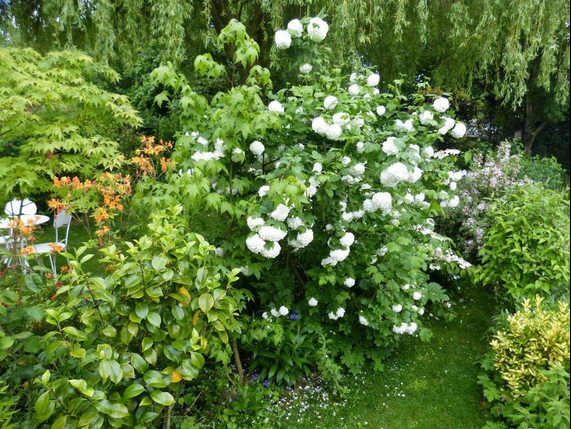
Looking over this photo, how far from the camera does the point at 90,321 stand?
1.83 metres

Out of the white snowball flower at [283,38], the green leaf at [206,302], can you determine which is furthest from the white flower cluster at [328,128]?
the green leaf at [206,302]

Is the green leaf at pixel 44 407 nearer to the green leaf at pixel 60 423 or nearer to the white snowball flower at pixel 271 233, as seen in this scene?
the green leaf at pixel 60 423

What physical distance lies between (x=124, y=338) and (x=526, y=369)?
7.33 ft

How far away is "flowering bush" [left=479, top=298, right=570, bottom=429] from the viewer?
222 cm

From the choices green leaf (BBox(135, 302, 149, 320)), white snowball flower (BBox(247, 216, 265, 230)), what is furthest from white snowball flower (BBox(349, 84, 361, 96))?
green leaf (BBox(135, 302, 149, 320))

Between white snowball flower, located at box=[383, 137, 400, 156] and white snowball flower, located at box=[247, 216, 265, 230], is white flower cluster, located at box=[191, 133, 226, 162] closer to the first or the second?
white snowball flower, located at box=[247, 216, 265, 230]

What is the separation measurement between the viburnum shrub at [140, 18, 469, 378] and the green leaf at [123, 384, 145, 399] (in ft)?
3.10

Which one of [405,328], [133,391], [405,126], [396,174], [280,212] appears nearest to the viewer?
[133,391]

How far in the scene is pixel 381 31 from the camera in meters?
5.20

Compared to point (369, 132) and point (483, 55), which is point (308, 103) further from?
point (483, 55)

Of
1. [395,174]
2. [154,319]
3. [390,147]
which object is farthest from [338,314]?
[154,319]

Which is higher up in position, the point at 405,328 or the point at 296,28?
the point at 296,28

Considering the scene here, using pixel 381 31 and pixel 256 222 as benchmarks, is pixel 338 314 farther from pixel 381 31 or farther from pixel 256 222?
pixel 381 31

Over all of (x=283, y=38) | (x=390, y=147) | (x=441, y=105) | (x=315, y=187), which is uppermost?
(x=283, y=38)
